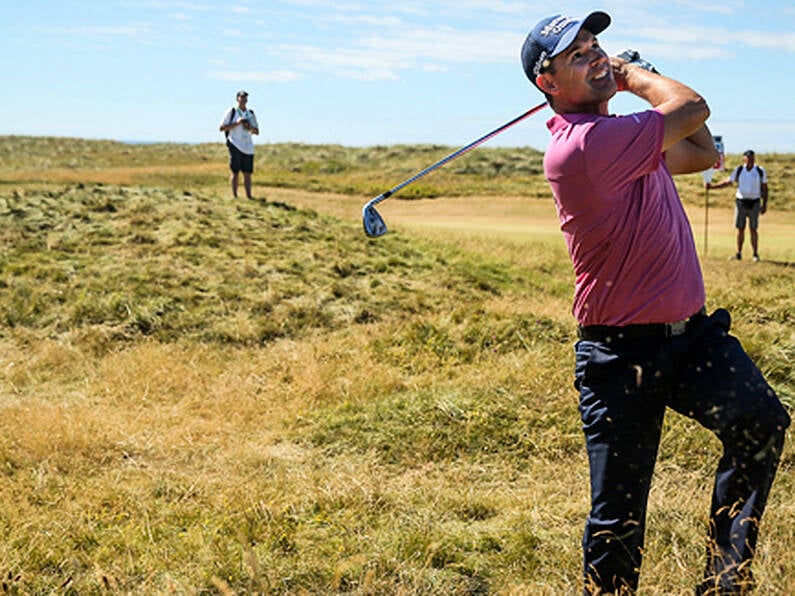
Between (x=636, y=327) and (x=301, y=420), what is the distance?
437 centimetres

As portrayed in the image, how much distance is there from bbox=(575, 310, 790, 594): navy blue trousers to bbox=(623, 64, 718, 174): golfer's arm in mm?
700

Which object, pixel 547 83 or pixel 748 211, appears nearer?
pixel 547 83

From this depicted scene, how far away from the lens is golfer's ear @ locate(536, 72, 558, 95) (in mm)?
3766

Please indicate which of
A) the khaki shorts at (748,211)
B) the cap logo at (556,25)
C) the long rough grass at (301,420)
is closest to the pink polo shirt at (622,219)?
the cap logo at (556,25)

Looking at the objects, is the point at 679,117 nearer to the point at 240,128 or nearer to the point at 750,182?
the point at 750,182

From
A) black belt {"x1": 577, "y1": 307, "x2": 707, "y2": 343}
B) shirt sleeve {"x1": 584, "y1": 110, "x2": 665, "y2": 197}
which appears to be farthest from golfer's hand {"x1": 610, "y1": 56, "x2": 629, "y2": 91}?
black belt {"x1": 577, "y1": 307, "x2": 707, "y2": 343}

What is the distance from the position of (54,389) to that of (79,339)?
5.32 ft

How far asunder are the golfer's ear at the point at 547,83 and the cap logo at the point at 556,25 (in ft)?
0.53

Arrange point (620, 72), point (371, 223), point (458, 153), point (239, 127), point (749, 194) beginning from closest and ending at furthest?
point (620, 72) → point (458, 153) → point (371, 223) → point (749, 194) → point (239, 127)

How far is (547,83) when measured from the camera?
3.79 meters

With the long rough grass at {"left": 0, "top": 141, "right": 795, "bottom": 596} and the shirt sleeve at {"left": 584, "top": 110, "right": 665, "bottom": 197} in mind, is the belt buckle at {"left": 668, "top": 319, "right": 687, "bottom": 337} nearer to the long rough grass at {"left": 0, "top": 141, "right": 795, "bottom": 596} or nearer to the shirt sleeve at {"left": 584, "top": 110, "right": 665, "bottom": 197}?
the shirt sleeve at {"left": 584, "top": 110, "right": 665, "bottom": 197}

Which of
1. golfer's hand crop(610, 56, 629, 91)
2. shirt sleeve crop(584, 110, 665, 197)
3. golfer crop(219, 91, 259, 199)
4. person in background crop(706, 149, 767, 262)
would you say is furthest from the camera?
golfer crop(219, 91, 259, 199)

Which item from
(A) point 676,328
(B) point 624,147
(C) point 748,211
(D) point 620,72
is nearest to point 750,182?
(C) point 748,211

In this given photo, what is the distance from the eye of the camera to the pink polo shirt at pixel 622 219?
138 inches
